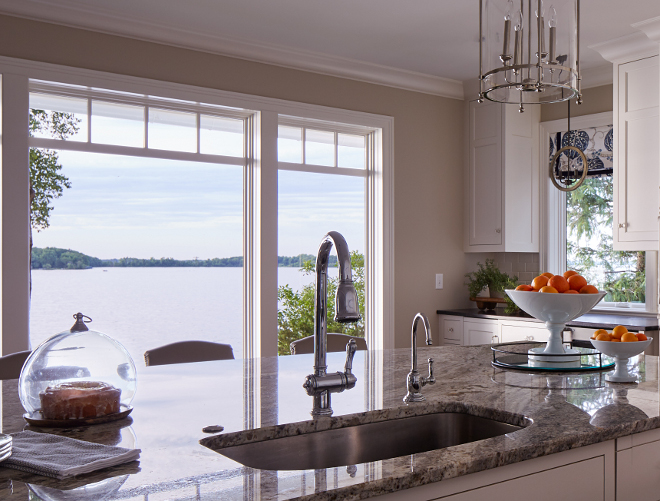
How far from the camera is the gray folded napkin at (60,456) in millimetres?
998

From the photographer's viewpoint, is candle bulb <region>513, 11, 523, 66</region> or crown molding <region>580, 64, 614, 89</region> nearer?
candle bulb <region>513, 11, 523, 66</region>

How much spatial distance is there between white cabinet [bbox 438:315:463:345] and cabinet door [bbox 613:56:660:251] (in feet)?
4.08

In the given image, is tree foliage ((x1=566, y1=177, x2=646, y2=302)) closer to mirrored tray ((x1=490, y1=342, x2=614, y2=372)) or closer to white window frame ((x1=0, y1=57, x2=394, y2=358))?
white window frame ((x1=0, y1=57, x2=394, y2=358))

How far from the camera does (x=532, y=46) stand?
74.6 inches

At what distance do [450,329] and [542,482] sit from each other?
3516 mm

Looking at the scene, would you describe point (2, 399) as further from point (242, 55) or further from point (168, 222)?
point (242, 55)

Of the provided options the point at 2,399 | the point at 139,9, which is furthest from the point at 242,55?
the point at 2,399

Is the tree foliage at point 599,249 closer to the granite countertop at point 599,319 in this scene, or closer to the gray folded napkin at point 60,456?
the granite countertop at point 599,319

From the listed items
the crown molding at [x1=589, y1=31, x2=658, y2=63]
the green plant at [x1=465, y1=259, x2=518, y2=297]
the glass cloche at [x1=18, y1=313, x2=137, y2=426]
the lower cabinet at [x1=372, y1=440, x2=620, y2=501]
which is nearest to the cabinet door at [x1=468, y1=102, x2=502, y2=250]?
the green plant at [x1=465, y1=259, x2=518, y2=297]

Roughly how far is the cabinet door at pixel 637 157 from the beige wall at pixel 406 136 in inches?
A: 51.8

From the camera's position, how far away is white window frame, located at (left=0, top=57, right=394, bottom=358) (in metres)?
3.22

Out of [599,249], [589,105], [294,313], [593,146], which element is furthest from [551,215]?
[294,313]

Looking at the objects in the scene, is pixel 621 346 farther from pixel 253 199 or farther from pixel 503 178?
pixel 503 178

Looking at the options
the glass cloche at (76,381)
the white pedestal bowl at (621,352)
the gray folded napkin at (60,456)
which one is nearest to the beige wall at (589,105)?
the white pedestal bowl at (621,352)
